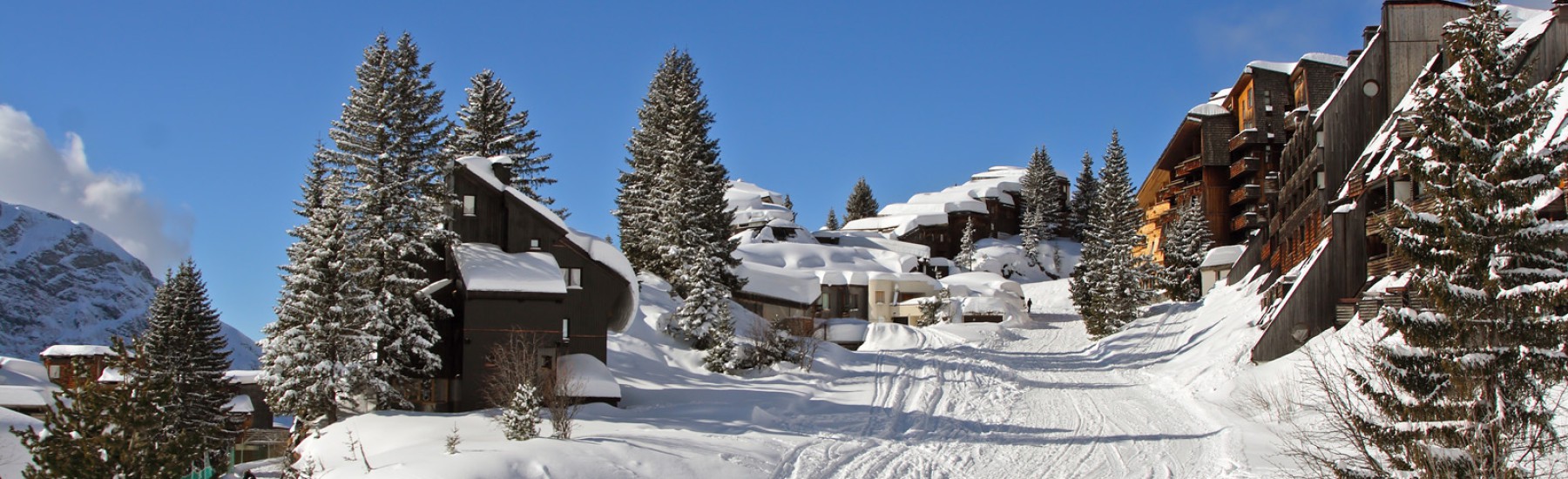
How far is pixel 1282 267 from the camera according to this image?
42.7 metres

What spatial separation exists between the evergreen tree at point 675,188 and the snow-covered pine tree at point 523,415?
18.0 m

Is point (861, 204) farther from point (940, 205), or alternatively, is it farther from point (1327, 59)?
point (1327, 59)

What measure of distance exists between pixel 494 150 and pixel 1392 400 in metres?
37.5

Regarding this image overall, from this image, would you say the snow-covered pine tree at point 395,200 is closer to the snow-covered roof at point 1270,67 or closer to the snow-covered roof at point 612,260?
the snow-covered roof at point 612,260

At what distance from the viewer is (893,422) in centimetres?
2633

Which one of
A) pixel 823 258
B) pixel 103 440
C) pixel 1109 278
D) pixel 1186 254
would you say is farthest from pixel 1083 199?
pixel 103 440

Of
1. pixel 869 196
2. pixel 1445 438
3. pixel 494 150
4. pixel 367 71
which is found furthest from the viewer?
pixel 869 196

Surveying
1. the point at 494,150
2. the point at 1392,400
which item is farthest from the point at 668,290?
the point at 1392,400

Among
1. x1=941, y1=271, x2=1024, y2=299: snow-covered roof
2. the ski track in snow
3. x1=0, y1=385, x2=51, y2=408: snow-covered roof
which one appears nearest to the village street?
the ski track in snow

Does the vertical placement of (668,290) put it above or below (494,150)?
below

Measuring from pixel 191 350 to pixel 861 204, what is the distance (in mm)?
99424

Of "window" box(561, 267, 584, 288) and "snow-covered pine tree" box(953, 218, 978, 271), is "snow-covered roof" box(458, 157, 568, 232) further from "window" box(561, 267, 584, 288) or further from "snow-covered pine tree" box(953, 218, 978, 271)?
"snow-covered pine tree" box(953, 218, 978, 271)

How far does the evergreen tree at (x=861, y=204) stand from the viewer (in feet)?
443

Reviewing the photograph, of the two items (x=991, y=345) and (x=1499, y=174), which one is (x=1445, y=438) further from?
(x=991, y=345)
